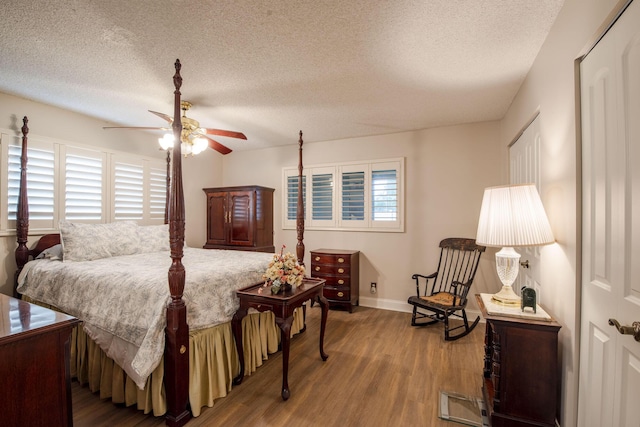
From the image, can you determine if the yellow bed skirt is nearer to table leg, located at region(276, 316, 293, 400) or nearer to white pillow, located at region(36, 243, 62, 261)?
table leg, located at region(276, 316, 293, 400)

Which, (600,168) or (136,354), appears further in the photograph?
(136,354)

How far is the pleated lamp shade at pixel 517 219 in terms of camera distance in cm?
169

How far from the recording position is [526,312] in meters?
1.71

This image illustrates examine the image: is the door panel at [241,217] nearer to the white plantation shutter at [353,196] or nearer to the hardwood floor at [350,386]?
the white plantation shutter at [353,196]

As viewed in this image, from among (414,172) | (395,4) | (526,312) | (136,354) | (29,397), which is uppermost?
(395,4)

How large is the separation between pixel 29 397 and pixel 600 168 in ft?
8.64

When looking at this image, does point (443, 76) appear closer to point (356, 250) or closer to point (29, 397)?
point (356, 250)

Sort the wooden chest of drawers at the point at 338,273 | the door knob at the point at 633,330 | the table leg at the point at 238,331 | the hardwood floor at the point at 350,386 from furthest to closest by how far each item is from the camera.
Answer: the wooden chest of drawers at the point at 338,273
the table leg at the point at 238,331
the hardwood floor at the point at 350,386
the door knob at the point at 633,330

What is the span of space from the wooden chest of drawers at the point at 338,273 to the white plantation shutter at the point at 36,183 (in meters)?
3.21

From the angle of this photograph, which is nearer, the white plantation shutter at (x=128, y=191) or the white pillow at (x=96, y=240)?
the white pillow at (x=96, y=240)

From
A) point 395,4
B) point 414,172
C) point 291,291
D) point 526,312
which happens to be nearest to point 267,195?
point 414,172

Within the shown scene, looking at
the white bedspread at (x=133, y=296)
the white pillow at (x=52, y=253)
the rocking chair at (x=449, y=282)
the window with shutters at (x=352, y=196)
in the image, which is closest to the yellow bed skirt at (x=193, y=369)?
the white bedspread at (x=133, y=296)

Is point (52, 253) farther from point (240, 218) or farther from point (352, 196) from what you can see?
point (352, 196)

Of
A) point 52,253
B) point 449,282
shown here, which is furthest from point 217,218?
point 449,282
